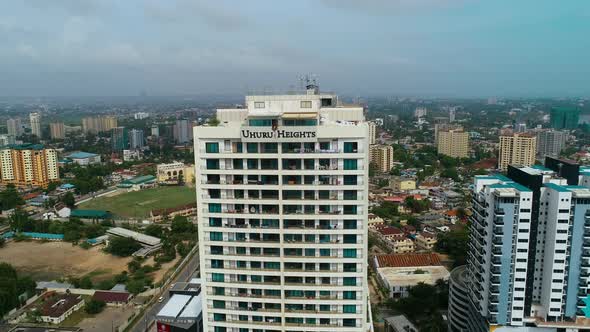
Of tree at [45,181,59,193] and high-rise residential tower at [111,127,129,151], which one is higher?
high-rise residential tower at [111,127,129,151]

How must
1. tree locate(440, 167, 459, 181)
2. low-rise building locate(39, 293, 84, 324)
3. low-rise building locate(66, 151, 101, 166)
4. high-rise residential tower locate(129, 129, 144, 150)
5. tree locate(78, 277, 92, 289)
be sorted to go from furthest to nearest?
high-rise residential tower locate(129, 129, 144, 150) < low-rise building locate(66, 151, 101, 166) < tree locate(440, 167, 459, 181) < tree locate(78, 277, 92, 289) < low-rise building locate(39, 293, 84, 324)

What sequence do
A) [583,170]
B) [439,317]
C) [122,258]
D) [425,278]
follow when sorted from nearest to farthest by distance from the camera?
1. [583,170]
2. [439,317]
3. [425,278]
4. [122,258]

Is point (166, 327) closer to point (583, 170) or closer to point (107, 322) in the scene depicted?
point (107, 322)

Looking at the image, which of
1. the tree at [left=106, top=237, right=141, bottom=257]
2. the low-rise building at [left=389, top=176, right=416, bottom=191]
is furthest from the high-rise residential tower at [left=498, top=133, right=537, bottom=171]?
the tree at [left=106, top=237, right=141, bottom=257]

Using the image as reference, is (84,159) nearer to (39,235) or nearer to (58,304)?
(39,235)

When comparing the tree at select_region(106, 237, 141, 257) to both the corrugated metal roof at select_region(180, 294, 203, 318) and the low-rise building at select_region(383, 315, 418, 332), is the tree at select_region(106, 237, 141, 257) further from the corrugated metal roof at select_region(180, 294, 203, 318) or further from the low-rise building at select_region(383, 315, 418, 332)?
the low-rise building at select_region(383, 315, 418, 332)

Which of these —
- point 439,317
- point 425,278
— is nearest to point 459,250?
point 425,278

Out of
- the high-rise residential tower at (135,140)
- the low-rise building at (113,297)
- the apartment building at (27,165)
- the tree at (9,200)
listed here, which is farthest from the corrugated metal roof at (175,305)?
the high-rise residential tower at (135,140)
